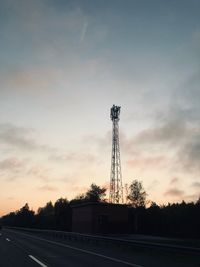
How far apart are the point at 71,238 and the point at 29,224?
270ft

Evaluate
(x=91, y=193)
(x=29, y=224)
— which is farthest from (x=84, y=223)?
(x=91, y=193)

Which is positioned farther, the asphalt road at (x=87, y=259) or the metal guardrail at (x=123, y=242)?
the metal guardrail at (x=123, y=242)

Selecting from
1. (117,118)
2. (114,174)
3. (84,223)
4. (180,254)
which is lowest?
(180,254)

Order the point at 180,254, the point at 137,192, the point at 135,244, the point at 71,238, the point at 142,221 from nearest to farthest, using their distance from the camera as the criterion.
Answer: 1. the point at 180,254
2. the point at 135,244
3. the point at 71,238
4. the point at 142,221
5. the point at 137,192

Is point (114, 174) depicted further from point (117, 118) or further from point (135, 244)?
point (135, 244)

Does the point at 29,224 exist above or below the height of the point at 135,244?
above

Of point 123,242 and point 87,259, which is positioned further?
point 123,242

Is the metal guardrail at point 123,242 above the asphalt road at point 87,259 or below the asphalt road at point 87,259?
above

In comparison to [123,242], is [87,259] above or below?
below

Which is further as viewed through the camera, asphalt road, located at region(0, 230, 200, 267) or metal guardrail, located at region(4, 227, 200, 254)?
metal guardrail, located at region(4, 227, 200, 254)

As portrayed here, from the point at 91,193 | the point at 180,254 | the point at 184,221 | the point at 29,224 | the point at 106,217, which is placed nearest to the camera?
the point at 180,254

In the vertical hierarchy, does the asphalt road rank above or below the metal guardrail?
below

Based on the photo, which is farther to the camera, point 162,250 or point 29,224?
point 29,224

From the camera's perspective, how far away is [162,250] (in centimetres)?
2559
